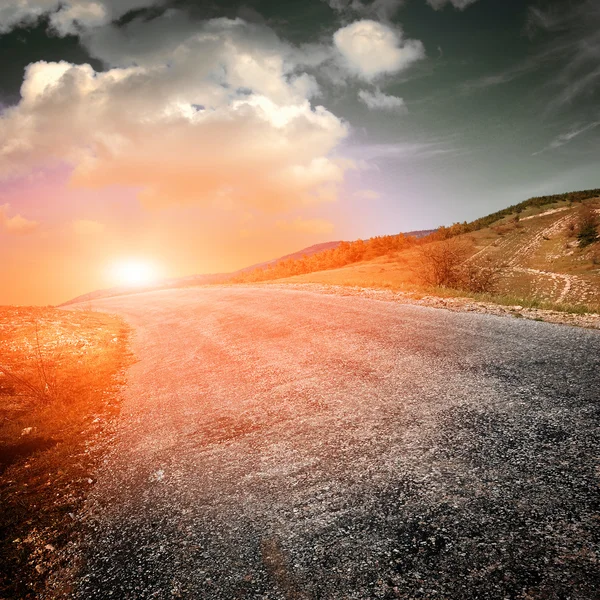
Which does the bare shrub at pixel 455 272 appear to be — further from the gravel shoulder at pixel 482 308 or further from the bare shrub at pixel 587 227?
the bare shrub at pixel 587 227

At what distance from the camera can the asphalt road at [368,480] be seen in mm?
2770

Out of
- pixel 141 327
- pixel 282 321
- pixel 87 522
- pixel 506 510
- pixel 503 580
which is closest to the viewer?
pixel 503 580

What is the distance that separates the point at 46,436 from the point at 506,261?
44211 millimetres

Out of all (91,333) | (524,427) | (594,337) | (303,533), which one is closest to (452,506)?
(303,533)

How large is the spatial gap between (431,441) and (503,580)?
6.15 ft

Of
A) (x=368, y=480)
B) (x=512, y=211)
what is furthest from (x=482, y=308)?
(x=512, y=211)

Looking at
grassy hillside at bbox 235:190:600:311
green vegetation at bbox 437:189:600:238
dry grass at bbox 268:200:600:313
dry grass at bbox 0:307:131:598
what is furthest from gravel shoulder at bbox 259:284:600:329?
green vegetation at bbox 437:189:600:238

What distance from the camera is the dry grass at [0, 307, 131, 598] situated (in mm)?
3773

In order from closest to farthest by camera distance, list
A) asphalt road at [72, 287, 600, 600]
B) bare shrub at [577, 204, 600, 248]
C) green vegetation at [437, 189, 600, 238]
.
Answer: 1. asphalt road at [72, 287, 600, 600]
2. bare shrub at [577, 204, 600, 248]
3. green vegetation at [437, 189, 600, 238]

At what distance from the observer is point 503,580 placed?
252 cm

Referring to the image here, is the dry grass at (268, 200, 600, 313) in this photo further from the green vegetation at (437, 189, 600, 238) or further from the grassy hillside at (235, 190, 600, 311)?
the green vegetation at (437, 189, 600, 238)

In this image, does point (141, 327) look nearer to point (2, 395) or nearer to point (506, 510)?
point (2, 395)

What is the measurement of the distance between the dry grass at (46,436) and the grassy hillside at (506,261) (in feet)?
42.8

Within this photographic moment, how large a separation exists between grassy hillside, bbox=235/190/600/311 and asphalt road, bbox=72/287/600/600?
7.42 meters
